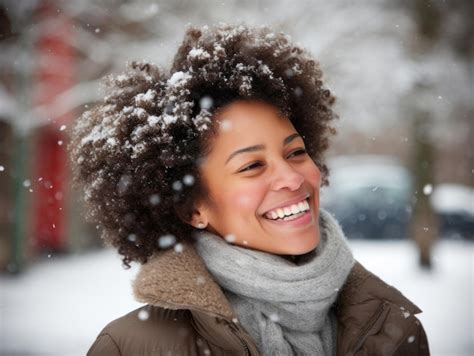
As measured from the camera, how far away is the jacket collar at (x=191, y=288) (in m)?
2.01

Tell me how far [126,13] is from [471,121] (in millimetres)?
8701

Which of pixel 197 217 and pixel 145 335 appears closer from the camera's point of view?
pixel 145 335

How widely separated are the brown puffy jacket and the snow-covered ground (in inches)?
139

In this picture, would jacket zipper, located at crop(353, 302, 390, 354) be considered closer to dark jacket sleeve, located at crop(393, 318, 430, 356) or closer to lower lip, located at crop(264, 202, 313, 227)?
dark jacket sleeve, located at crop(393, 318, 430, 356)

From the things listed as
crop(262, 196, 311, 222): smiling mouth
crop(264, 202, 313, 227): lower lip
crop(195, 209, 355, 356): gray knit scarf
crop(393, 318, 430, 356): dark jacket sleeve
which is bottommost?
crop(393, 318, 430, 356): dark jacket sleeve

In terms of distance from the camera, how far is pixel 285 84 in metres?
2.51

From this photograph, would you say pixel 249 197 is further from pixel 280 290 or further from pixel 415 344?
pixel 415 344

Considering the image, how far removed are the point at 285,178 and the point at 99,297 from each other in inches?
255

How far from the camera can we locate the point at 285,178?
2.12 meters

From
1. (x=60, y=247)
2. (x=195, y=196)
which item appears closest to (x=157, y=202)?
(x=195, y=196)

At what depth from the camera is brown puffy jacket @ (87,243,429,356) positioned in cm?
201

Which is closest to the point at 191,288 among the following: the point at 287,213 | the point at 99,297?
the point at 287,213

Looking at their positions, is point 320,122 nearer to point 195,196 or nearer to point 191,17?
point 195,196

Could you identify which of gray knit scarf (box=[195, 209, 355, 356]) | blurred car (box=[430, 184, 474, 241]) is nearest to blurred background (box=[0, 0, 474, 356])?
blurred car (box=[430, 184, 474, 241])
